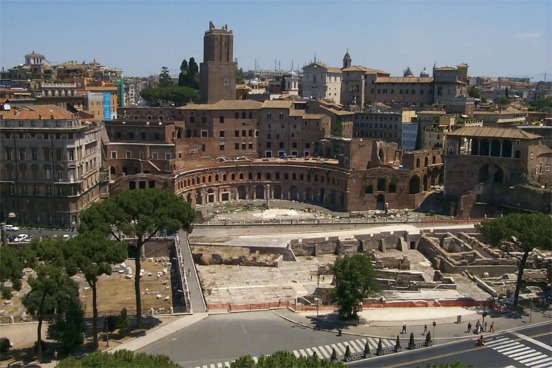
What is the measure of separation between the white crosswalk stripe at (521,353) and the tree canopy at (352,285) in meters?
7.54

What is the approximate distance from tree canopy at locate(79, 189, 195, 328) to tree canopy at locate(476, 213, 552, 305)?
812 inches

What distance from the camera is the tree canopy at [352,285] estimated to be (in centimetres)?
3756

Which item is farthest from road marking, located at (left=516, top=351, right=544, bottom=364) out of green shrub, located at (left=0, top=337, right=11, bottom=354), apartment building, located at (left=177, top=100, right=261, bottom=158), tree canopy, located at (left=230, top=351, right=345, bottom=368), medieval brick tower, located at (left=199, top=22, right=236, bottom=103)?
medieval brick tower, located at (left=199, top=22, right=236, bottom=103)

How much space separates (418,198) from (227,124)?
2794cm

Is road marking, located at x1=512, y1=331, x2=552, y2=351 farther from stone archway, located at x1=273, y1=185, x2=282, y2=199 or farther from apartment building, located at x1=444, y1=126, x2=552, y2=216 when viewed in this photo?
stone archway, located at x1=273, y1=185, x2=282, y2=199

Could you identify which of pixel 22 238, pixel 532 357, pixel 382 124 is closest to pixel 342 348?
pixel 532 357

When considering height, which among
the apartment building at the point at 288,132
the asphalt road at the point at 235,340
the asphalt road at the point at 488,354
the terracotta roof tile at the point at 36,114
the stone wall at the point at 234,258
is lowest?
the stone wall at the point at 234,258

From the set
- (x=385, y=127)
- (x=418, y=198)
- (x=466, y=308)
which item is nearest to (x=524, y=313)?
(x=466, y=308)

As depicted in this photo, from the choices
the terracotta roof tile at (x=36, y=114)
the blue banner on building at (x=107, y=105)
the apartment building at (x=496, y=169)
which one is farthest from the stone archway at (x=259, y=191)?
the blue banner on building at (x=107, y=105)

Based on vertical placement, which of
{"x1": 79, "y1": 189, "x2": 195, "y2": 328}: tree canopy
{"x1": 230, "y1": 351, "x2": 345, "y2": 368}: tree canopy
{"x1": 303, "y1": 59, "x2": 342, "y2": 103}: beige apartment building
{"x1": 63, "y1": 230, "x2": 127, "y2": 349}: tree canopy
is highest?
{"x1": 303, "y1": 59, "x2": 342, "y2": 103}: beige apartment building

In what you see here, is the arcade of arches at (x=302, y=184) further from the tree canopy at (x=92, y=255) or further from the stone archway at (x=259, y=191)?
the tree canopy at (x=92, y=255)

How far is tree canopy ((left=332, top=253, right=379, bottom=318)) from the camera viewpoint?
37.6 metres

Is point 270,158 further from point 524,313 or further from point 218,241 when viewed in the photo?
point 524,313

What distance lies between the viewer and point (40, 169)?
61531 mm
